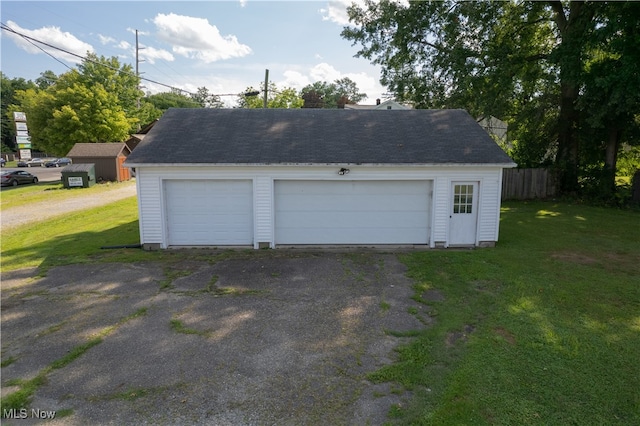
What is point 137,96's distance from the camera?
37.4m

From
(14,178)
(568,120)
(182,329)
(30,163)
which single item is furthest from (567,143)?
(30,163)

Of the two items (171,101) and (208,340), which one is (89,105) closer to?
(208,340)

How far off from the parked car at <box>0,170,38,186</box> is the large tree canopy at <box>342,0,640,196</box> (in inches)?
966

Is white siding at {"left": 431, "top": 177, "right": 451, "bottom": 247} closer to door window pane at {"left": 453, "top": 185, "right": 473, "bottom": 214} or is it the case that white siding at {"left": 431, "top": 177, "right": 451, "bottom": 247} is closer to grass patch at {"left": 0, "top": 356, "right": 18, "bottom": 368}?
door window pane at {"left": 453, "top": 185, "right": 473, "bottom": 214}

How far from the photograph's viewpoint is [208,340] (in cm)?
535

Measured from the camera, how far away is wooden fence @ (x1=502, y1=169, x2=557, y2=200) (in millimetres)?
17875

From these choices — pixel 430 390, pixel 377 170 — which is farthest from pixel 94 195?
pixel 430 390

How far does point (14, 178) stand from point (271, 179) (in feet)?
85.2

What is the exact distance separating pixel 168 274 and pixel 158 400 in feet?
14.8

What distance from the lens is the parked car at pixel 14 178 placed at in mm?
25702

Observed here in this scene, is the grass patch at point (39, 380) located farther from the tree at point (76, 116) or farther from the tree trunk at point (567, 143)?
the tree at point (76, 116)

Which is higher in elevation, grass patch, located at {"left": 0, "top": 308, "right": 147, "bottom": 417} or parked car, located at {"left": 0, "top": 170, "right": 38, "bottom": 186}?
parked car, located at {"left": 0, "top": 170, "right": 38, "bottom": 186}

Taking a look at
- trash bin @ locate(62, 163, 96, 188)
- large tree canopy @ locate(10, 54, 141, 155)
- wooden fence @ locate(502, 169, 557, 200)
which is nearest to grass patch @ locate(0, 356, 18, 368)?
wooden fence @ locate(502, 169, 557, 200)

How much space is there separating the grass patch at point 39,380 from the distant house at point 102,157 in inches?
897
